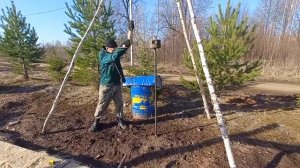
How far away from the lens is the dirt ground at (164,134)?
4504mm

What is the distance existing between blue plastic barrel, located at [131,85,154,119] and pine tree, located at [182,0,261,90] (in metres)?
1.88

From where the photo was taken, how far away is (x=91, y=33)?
9008 millimetres

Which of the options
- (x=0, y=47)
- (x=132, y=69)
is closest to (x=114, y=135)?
(x=132, y=69)

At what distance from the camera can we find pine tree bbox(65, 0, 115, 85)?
8758 mm

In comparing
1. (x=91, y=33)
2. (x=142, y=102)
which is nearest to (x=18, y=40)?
(x=91, y=33)

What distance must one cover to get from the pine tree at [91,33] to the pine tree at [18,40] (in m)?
4.87

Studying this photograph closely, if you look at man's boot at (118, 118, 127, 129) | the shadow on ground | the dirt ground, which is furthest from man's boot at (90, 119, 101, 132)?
the shadow on ground

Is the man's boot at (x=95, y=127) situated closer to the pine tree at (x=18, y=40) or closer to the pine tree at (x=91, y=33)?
the pine tree at (x=91, y=33)

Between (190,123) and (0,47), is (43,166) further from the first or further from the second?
(0,47)

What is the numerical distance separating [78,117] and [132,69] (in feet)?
6.81

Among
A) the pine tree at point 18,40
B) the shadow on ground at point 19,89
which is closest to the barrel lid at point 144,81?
the shadow on ground at point 19,89

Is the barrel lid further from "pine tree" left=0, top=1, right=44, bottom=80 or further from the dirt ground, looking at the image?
"pine tree" left=0, top=1, right=44, bottom=80

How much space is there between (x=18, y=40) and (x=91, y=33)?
18.8 feet

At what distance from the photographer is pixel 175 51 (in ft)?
79.2
